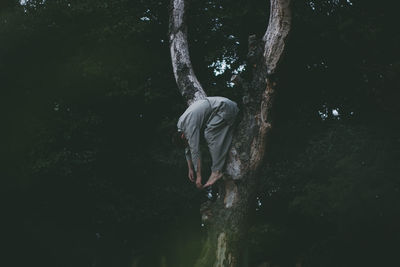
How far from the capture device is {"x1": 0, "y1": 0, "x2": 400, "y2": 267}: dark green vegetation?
10.8 meters

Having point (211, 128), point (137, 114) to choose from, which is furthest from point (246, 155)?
point (137, 114)

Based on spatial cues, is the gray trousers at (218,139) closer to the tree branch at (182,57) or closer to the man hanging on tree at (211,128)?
the man hanging on tree at (211,128)

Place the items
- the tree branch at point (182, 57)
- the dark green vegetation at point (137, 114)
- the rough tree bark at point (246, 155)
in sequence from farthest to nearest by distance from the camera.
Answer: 1. the dark green vegetation at point (137, 114)
2. the tree branch at point (182, 57)
3. the rough tree bark at point (246, 155)

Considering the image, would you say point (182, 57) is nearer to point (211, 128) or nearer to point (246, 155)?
point (211, 128)

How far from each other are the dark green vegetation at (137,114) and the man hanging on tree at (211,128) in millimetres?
5303

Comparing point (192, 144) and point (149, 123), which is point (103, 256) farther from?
point (192, 144)

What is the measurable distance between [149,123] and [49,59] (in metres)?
2.99

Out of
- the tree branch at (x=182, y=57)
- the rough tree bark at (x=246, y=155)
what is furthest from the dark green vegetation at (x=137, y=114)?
the rough tree bark at (x=246, y=155)

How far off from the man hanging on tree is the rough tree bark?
0.43ft

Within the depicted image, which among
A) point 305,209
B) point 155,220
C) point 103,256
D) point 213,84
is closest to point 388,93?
point 305,209

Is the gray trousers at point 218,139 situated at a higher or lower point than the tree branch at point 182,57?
lower

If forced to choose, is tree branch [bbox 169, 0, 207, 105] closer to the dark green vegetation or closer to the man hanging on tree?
the man hanging on tree

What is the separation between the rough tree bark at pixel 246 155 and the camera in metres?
4.47

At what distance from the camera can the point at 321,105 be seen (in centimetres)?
1167
